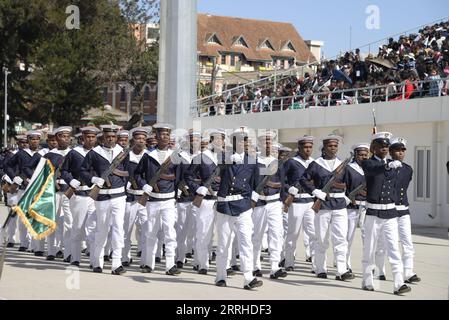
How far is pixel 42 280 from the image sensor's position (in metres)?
13.6

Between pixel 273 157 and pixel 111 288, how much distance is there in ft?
13.6

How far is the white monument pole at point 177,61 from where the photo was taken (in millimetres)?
32844

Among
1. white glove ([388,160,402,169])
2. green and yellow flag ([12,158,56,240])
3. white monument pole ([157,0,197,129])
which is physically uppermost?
white monument pole ([157,0,197,129])

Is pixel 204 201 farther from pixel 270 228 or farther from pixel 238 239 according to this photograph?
pixel 238 239

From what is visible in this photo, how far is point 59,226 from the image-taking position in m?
17.1

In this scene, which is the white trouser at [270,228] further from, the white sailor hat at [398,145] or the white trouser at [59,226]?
the white trouser at [59,226]

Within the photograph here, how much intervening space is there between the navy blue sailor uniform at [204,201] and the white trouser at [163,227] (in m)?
0.40

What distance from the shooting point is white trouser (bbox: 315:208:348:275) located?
45.9ft

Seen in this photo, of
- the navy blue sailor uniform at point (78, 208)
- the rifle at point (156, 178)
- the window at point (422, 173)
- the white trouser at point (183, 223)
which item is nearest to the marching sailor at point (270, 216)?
the rifle at point (156, 178)

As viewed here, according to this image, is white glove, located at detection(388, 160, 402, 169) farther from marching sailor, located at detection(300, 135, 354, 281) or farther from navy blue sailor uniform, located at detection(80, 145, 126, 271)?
navy blue sailor uniform, located at detection(80, 145, 126, 271)

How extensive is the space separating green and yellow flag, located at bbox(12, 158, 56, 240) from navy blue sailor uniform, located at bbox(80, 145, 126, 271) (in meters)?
3.27

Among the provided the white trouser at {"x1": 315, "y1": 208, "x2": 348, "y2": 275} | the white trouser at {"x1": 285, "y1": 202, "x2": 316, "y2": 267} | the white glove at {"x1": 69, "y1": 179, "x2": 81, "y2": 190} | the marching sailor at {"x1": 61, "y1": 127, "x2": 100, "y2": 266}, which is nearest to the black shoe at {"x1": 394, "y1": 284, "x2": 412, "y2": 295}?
the white trouser at {"x1": 315, "y1": 208, "x2": 348, "y2": 275}
